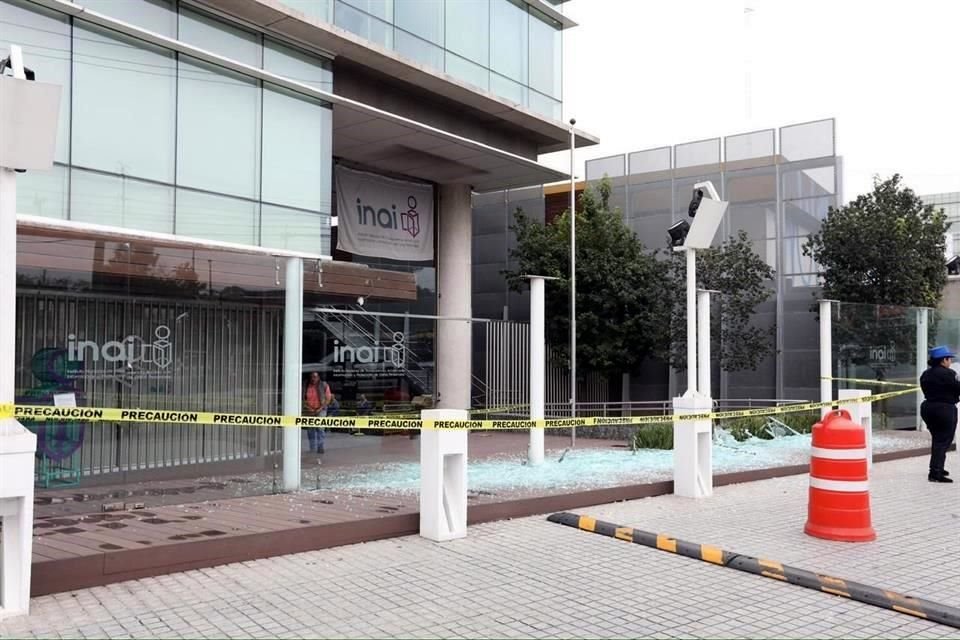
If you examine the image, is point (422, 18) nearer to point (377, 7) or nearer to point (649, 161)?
point (377, 7)

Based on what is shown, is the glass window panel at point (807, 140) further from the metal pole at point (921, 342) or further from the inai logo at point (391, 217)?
the inai logo at point (391, 217)

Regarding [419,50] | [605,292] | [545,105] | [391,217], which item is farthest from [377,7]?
[605,292]

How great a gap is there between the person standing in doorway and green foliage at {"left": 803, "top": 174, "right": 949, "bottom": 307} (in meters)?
15.6

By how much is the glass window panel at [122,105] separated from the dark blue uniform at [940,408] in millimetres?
11481

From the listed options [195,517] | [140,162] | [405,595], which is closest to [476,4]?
[140,162]

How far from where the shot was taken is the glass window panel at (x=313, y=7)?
554 inches

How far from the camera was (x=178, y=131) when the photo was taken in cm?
1236

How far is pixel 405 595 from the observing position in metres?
6.01

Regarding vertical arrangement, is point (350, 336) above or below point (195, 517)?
above

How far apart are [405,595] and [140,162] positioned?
852 cm

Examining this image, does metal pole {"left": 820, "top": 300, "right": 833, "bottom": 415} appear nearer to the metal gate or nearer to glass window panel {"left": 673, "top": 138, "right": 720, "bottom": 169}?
glass window panel {"left": 673, "top": 138, "right": 720, "bottom": 169}

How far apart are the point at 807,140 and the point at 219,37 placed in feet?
53.0

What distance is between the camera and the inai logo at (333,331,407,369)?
1095 cm

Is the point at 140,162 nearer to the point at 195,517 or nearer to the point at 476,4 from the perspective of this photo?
the point at 195,517
